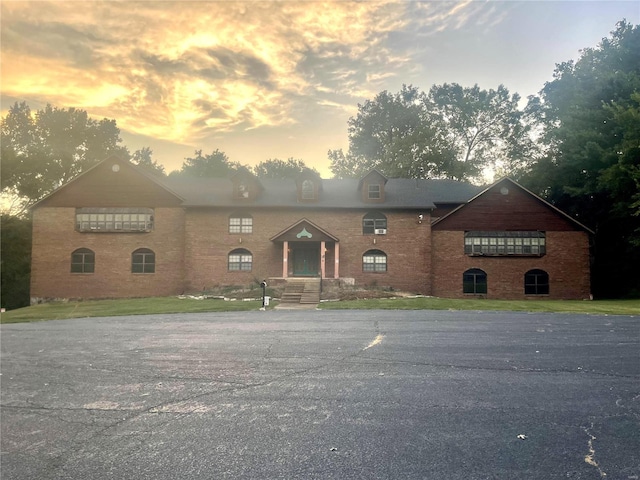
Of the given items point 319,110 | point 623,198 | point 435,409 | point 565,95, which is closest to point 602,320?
point 435,409

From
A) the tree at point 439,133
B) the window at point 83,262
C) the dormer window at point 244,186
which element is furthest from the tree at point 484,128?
the window at point 83,262

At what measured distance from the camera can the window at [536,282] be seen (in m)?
30.2

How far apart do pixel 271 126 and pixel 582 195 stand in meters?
29.6

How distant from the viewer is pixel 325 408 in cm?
568

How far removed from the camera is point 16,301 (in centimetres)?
4419

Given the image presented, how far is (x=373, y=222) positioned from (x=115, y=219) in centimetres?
1987

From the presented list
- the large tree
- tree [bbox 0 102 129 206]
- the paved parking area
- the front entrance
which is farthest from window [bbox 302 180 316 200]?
tree [bbox 0 102 129 206]

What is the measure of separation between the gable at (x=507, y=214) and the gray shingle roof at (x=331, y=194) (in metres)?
2.01

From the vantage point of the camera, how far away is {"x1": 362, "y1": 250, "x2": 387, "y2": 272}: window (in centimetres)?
3019

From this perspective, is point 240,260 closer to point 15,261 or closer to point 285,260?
point 285,260

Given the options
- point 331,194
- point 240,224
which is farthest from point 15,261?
point 331,194

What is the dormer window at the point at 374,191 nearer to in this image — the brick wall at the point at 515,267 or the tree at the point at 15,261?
the brick wall at the point at 515,267

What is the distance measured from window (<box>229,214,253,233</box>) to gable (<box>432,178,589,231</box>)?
14.2 meters

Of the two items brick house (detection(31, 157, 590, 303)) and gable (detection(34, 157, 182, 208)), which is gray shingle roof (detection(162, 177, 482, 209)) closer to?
brick house (detection(31, 157, 590, 303))
